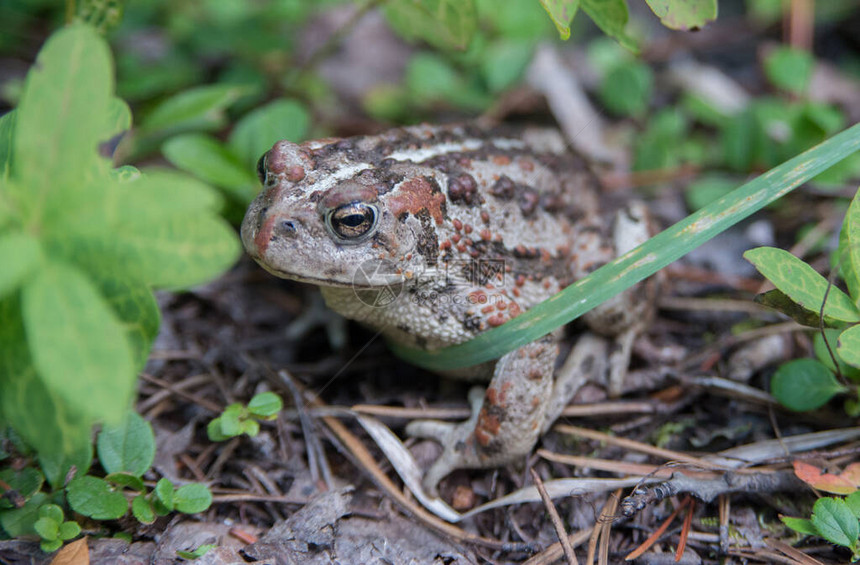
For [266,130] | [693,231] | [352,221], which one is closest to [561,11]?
[693,231]

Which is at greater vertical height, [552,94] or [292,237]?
[292,237]

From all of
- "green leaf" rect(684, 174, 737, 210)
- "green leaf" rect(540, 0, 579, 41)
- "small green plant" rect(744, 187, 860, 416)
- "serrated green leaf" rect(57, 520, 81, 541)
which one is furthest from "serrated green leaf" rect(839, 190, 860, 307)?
"serrated green leaf" rect(57, 520, 81, 541)

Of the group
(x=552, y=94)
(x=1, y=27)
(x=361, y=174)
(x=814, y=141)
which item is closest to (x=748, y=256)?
(x=361, y=174)

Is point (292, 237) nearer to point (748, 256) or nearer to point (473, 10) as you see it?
point (473, 10)

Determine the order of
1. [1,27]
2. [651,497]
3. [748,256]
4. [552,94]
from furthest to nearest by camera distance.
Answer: [552,94], [1,27], [651,497], [748,256]

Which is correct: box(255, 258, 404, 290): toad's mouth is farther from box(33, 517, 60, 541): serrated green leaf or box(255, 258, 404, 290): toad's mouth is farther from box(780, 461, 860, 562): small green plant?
box(780, 461, 860, 562): small green plant

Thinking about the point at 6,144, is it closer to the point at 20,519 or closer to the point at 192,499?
the point at 20,519
